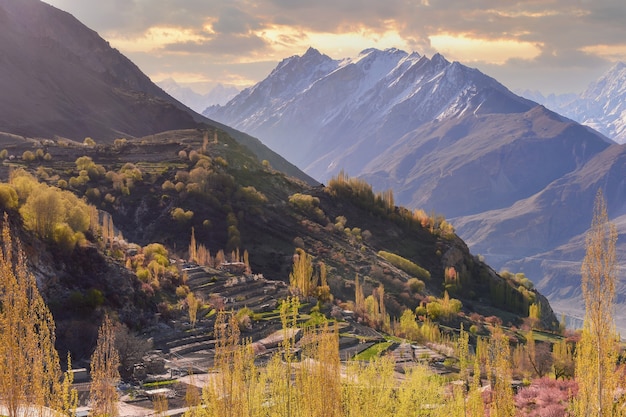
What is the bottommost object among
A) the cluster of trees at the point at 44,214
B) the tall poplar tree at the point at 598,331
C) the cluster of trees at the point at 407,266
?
the tall poplar tree at the point at 598,331

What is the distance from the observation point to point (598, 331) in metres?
25.9

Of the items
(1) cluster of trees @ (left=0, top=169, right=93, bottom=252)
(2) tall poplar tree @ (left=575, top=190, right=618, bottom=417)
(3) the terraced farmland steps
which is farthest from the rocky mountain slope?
(2) tall poplar tree @ (left=575, top=190, right=618, bottom=417)

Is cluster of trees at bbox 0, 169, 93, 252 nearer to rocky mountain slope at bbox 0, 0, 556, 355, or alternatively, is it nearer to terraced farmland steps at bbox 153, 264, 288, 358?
rocky mountain slope at bbox 0, 0, 556, 355

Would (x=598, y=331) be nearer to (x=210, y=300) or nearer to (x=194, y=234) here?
(x=210, y=300)

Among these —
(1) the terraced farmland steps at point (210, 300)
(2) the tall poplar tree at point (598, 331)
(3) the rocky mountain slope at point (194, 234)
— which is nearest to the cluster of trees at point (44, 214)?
(3) the rocky mountain slope at point (194, 234)

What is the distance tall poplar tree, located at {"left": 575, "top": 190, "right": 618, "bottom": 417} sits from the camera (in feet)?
83.6

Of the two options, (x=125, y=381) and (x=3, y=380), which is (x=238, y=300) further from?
(x=3, y=380)

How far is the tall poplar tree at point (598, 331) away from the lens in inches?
1003

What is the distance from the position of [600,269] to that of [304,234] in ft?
275

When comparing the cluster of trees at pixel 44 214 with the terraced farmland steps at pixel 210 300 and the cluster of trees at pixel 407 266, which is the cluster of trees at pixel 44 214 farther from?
the cluster of trees at pixel 407 266

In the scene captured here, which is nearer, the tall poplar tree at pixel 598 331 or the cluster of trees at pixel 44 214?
the tall poplar tree at pixel 598 331

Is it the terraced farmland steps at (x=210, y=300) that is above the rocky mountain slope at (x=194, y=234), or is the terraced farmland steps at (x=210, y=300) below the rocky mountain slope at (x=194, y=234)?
below

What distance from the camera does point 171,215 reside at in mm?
103000

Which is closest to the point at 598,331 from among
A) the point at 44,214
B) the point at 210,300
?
the point at 210,300
